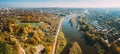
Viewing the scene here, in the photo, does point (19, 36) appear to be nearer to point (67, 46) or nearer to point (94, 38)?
point (67, 46)

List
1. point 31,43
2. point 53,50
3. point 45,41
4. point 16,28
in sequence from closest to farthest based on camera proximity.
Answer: point 53,50 < point 31,43 < point 45,41 < point 16,28

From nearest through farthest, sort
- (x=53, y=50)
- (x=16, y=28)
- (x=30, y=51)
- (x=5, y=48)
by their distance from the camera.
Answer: (x=5, y=48), (x=30, y=51), (x=53, y=50), (x=16, y=28)

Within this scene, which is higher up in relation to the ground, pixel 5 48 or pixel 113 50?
pixel 5 48

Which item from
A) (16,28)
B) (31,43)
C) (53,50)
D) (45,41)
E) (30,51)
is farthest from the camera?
(16,28)

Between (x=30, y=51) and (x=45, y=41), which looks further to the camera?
(x=45, y=41)

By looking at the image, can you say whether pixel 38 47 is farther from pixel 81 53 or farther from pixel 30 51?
pixel 81 53

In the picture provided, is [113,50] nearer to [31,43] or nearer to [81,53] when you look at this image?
[81,53]

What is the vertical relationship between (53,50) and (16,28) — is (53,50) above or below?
below

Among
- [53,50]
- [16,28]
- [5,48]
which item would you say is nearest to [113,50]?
[53,50]

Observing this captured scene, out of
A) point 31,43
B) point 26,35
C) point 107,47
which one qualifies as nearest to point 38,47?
point 31,43
